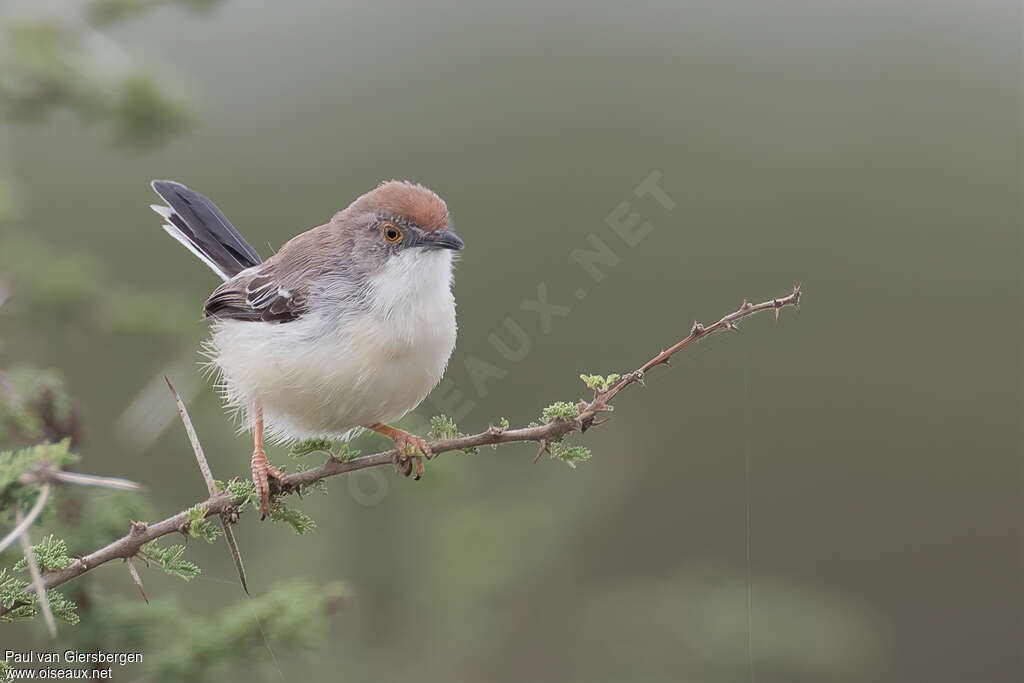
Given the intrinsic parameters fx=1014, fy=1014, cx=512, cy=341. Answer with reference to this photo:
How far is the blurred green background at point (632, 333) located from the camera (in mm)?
5773

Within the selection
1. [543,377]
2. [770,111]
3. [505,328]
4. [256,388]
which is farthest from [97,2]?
[770,111]

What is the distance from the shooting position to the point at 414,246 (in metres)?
4.09

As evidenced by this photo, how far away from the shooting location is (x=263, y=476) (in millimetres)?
3885

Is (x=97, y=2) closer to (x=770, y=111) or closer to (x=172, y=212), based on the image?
(x=172, y=212)

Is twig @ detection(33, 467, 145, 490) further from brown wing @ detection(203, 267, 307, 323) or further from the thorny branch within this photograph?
brown wing @ detection(203, 267, 307, 323)

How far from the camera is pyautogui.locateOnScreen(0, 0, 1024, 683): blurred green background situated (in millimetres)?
5773

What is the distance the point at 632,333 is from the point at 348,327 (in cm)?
688

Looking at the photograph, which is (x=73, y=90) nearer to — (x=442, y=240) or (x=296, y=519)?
(x=442, y=240)

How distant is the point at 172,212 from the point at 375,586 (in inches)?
97.0

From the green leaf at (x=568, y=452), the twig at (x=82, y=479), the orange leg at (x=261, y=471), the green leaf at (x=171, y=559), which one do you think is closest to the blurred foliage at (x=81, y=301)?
the orange leg at (x=261, y=471)

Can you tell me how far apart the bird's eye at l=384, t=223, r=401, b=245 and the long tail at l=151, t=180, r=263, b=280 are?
1149mm

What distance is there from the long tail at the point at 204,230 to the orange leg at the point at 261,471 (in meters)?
0.96

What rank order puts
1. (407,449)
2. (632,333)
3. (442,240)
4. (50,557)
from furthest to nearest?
(632,333) → (442,240) → (407,449) → (50,557)

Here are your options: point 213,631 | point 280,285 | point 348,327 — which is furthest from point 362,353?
point 213,631
